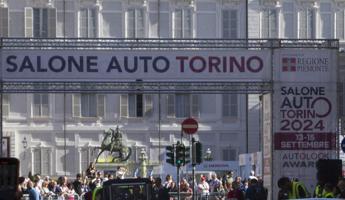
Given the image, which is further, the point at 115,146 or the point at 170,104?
the point at 170,104

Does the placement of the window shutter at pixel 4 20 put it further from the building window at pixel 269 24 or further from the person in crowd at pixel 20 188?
the person in crowd at pixel 20 188

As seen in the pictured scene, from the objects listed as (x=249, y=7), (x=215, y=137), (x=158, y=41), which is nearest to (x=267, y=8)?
(x=249, y=7)

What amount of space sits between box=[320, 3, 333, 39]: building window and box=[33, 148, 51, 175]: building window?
1744cm

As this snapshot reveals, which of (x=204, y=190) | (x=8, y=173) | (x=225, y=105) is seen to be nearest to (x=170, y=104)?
(x=225, y=105)

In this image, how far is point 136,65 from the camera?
121ft

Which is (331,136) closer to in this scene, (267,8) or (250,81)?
(250,81)

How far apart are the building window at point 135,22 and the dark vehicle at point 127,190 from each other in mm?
47208

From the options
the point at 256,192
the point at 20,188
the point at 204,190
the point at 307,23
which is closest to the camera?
the point at 256,192

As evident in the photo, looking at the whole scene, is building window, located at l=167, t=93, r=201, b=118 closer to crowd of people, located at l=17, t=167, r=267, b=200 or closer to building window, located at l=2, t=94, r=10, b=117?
building window, located at l=2, t=94, r=10, b=117

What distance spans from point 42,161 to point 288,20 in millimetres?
16399

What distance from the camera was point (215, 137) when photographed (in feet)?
261

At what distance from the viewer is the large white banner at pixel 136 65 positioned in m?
36.8

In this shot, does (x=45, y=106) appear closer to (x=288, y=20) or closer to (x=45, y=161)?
(x=45, y=161)

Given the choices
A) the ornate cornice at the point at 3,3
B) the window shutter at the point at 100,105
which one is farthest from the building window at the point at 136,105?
the ornate cornice at the point at 3,3
